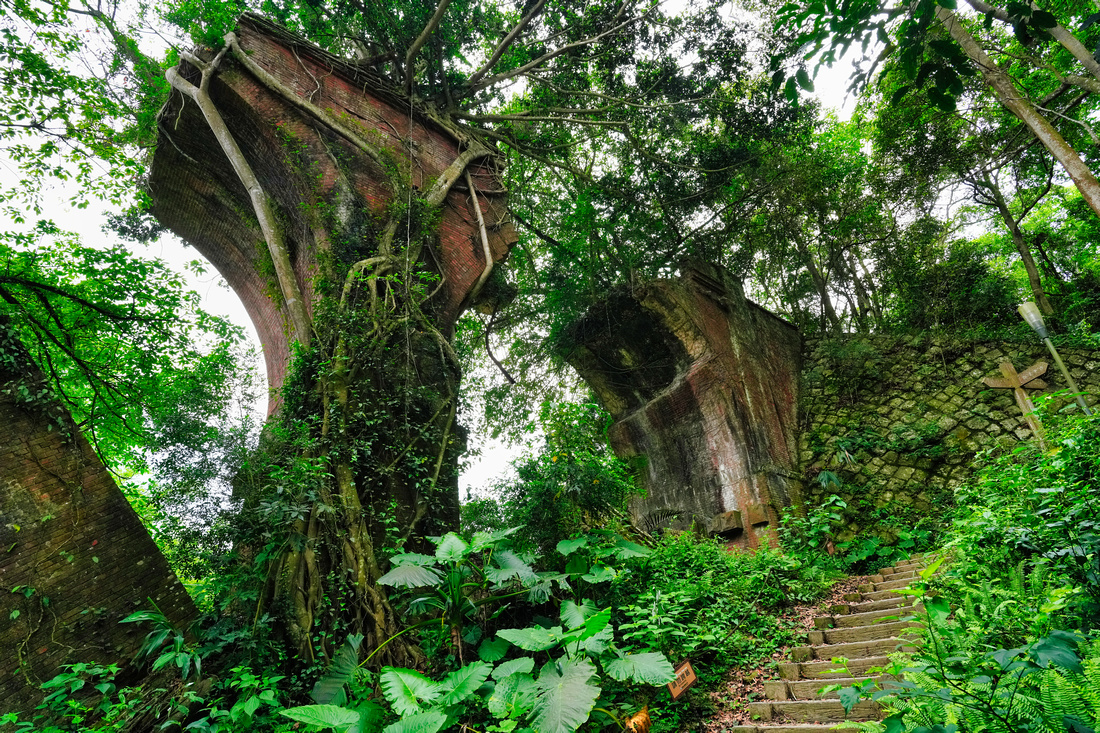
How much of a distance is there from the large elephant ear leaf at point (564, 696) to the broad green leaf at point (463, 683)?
0.32 m

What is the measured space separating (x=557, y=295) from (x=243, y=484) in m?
6.56

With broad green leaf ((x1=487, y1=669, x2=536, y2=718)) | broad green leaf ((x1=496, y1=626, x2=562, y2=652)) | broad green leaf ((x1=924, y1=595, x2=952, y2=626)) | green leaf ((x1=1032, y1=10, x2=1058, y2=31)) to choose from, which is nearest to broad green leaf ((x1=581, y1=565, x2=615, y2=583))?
broad green leaf ((x1=496, y1=626, x2=562, y2=652))

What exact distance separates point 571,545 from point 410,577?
4.19 feet

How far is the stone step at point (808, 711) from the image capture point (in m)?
3.26

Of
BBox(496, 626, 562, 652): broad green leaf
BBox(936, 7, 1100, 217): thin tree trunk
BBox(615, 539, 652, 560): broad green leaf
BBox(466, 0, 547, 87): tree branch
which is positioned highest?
BBox(466, 0, 547, 87): tree branch

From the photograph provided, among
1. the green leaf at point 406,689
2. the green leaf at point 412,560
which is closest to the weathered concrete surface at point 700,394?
the green leaf at point 412,560

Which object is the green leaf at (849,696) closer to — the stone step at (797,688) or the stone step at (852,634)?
the stone step at (797,688)

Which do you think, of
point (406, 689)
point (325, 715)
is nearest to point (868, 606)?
point (406, 689)

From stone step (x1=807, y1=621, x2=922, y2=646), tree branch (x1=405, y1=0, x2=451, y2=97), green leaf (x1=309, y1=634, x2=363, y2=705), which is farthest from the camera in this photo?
tree branch (x1=405, y1=0, x2=451, y2=97)

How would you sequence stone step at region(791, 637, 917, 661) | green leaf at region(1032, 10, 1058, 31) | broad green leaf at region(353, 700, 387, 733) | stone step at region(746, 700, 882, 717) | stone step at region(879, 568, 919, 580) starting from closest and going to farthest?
green leaf at region(1032, 10, 1058, 31)
broad green leaf at region(353, 700, 387, 733)
stone step at region(746, 700, 882, 717)
stone step at region(791, 637, 917, 661)
stone step at region(879, 568, 919, 580)

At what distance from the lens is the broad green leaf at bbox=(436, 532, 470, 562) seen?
152 inches

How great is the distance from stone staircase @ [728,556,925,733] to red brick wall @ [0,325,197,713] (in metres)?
3.98

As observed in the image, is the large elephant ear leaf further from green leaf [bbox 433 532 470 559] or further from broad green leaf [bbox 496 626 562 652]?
green leaf [bbox 433 532 470 559]

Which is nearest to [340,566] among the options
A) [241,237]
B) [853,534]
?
[241,237]
